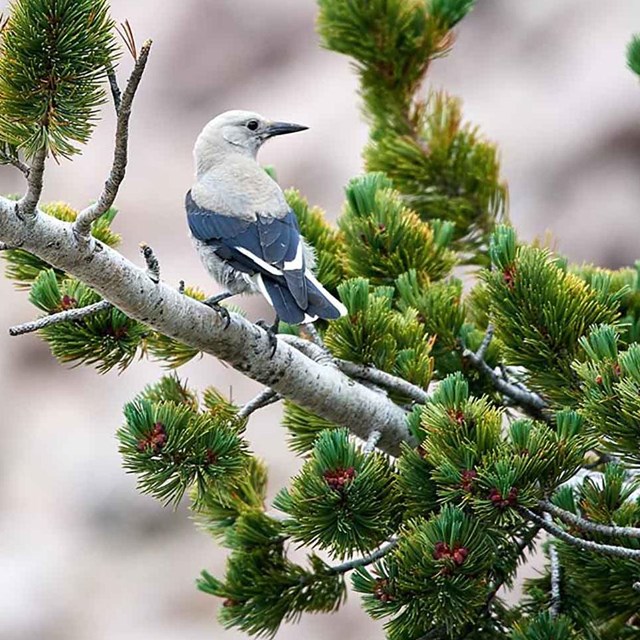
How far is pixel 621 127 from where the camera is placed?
26.9ft

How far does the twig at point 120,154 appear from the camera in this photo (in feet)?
4.35

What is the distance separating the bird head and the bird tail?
104cm

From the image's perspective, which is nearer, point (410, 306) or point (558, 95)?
point (410, 306)

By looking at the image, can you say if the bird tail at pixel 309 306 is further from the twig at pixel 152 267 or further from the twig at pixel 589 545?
the twig at pixel 589 545

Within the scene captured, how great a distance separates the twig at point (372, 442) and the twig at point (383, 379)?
100 mm

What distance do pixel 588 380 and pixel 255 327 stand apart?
2.08ft

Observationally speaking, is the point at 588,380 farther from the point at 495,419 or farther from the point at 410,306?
the point at 410,306

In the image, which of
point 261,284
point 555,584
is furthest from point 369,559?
point 261,284

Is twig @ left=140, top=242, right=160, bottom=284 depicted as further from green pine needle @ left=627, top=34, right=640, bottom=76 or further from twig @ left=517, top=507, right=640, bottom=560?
green pine needle @ left=627, top=34, right=640, bottom=76

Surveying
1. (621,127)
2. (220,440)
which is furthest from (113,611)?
(220,440)

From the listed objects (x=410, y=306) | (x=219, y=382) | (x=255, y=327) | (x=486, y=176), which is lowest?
(x=255, y=327)

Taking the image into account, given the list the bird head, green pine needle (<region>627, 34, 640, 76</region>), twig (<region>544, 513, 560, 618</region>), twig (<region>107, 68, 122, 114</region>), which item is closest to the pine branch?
twig (<region>107, 68, 122, 114</region>)

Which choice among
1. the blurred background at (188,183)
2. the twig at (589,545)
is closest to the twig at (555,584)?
the twig at (589,545)

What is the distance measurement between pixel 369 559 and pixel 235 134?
177cm
